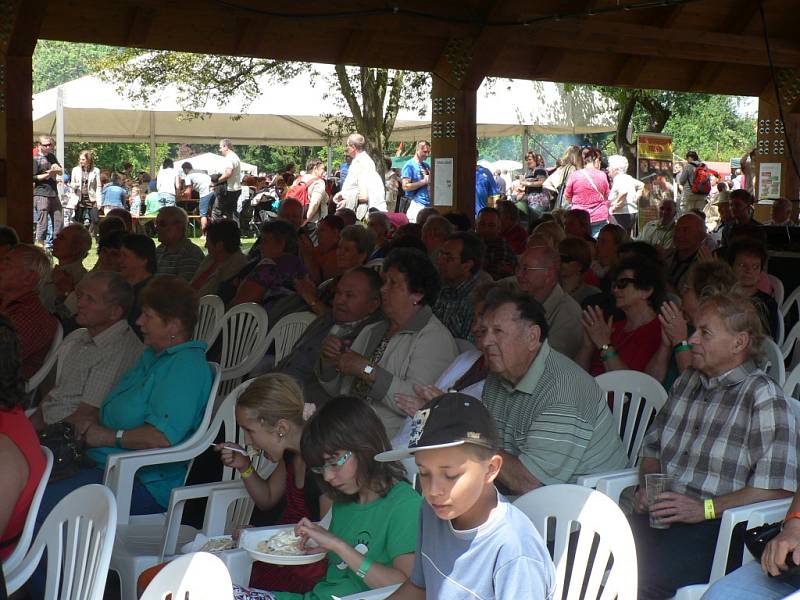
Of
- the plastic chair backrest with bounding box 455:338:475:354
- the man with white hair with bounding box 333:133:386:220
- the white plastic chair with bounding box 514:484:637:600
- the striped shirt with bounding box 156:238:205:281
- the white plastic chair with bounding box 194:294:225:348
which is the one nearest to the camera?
the white plastic chair with bounding box 514:484:637:600

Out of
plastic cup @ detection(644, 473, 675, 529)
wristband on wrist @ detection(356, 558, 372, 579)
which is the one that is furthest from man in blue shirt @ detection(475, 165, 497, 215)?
wristband on wrist @ detection(356, 558, 372, 579)

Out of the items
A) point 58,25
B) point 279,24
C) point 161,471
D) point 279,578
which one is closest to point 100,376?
point 161,471

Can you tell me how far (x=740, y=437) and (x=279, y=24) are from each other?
6426mm

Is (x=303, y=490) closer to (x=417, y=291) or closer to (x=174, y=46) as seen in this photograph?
(x=417, y=291)

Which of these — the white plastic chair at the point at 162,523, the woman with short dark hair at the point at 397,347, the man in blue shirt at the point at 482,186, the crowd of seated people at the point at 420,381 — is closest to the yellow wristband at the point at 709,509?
the crowd of seated people at the point at 420,381

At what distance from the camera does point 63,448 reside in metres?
3.76

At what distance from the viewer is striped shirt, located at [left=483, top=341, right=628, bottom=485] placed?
3049mm

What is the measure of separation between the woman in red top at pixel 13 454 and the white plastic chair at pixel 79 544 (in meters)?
0.12

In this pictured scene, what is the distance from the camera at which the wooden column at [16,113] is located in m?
7.01

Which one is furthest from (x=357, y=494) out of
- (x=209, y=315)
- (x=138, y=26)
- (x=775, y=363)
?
(x=138, y=26)

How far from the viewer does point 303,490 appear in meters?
3.08

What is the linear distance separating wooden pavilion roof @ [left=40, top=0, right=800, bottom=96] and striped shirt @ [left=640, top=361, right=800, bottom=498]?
516 centimetres

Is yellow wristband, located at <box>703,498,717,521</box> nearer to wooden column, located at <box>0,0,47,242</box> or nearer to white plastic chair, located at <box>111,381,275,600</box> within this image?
white plastic chair, located at <box>111,381,275,600</box>

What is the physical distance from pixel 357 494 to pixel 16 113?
5386mm
